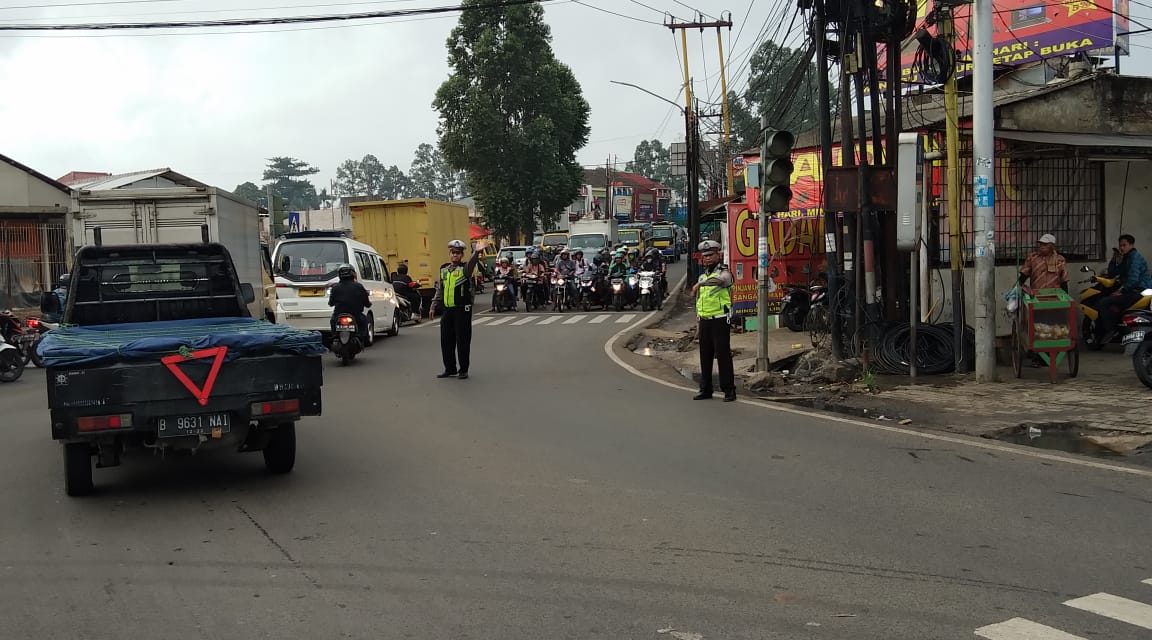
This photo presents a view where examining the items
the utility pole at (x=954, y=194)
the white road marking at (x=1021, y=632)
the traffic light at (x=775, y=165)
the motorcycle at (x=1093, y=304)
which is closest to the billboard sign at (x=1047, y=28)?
the motorcycle at (x=1093, y=304)

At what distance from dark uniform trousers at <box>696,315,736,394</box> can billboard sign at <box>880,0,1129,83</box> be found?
1121 centimetres

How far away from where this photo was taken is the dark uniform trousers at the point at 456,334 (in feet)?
45.0

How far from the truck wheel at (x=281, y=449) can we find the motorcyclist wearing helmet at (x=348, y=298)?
7.70m

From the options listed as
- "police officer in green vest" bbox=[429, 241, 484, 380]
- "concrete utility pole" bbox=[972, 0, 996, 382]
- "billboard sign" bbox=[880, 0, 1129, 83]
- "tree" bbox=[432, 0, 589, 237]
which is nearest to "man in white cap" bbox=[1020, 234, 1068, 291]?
"concrete utility pole" bbox=[972, 0, 996, 382]

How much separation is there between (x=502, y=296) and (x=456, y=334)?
48.5 feet

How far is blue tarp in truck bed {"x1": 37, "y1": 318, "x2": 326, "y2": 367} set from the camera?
255 inches

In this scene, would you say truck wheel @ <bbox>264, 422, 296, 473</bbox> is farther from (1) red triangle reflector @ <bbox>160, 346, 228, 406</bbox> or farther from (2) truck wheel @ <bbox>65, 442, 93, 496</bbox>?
(2) truck wheel @ <bbox>65, 442, 93, 496</bbox>

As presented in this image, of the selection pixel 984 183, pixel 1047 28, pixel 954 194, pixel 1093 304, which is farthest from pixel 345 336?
pixel 1047 28

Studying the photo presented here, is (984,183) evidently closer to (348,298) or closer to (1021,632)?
(1021,632)

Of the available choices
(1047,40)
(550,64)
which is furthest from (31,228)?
(550,64)

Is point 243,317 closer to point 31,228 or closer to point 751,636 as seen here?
point 751,636

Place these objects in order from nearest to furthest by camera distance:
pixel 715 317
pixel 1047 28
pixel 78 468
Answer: pixel 78 468 → pixel 715 317 → pixel 1047 28

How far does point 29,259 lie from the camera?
81.7ft

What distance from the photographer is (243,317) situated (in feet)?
30.4
